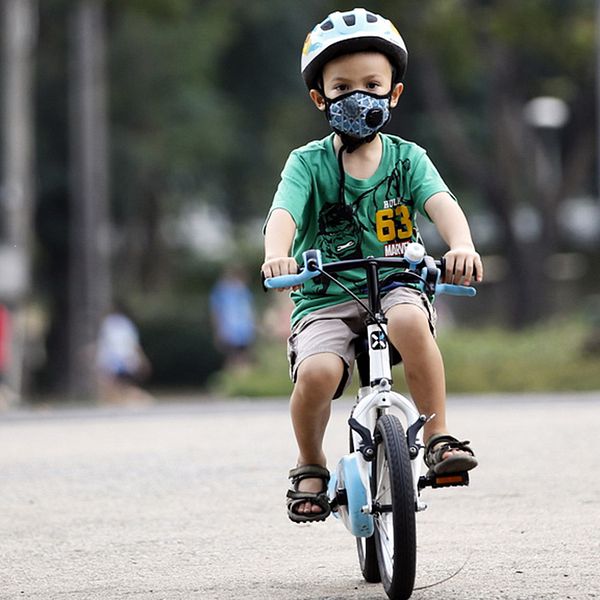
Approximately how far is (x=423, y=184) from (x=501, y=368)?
45.4ft

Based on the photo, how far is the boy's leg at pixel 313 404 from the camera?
573 centimetres

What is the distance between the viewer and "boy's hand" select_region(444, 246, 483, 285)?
5527 mm

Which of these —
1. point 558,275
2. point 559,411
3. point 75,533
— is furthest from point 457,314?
point 75,533

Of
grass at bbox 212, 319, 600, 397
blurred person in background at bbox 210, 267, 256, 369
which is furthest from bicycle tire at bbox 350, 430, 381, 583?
blurred person in background at bbox 210, 267, 256, 369

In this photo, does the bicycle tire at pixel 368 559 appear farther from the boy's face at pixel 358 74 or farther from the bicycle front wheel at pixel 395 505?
the boy's face at pixel 358 74

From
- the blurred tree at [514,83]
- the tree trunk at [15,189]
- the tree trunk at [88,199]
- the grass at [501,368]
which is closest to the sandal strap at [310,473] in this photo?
the grass at [501,368]

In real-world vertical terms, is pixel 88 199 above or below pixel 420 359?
above

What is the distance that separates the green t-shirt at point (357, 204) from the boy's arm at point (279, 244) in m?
0.11

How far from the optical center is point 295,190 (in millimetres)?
5914

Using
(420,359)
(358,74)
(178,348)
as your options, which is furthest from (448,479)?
(178,348)

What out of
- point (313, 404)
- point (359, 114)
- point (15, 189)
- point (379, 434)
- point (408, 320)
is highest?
point (15, 189)

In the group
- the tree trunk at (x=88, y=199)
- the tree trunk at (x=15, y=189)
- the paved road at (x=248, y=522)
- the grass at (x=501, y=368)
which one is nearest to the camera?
the paved road at (x=248, y=522)

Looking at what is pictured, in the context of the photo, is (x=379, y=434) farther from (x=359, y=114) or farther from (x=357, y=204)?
(x=359, y=114)

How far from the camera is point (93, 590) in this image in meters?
6.15
